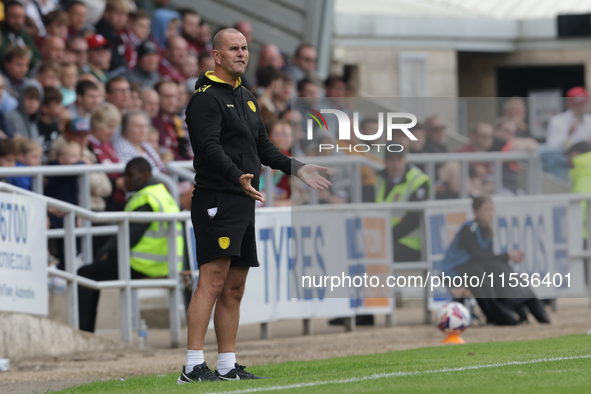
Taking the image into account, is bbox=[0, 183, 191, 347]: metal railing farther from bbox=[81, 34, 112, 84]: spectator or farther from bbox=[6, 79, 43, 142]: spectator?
bbox=[81, 34, 112, 84]: spectator

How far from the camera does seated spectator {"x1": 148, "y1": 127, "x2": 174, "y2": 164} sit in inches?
486

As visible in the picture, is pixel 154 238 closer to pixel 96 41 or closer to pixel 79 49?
pixel 79 49

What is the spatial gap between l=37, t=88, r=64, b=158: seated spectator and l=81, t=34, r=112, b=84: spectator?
1.84 metres

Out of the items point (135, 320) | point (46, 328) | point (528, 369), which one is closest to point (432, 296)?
point (135, 320)

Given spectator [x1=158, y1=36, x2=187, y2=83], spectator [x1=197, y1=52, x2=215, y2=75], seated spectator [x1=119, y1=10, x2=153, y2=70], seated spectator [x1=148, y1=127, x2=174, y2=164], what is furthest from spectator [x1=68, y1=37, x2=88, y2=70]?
spectator [x1=197, y1=52, x2=215, y2=75]

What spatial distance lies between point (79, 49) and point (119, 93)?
0.98 metres

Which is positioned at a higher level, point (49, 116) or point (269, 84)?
point (269, 84)

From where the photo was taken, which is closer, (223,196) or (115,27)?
(223,196)

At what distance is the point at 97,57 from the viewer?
1376 cm

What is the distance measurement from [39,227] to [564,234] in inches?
245

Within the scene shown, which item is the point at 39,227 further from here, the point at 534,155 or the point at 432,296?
the point at 534,155

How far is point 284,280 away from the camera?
11625 mm

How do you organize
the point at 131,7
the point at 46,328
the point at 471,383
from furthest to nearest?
1. the point at 131,7
2. the point at 46,328
3. the point at 471,383

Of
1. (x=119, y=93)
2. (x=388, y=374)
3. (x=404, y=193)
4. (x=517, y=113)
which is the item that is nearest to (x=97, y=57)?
(x=119, y=93)
